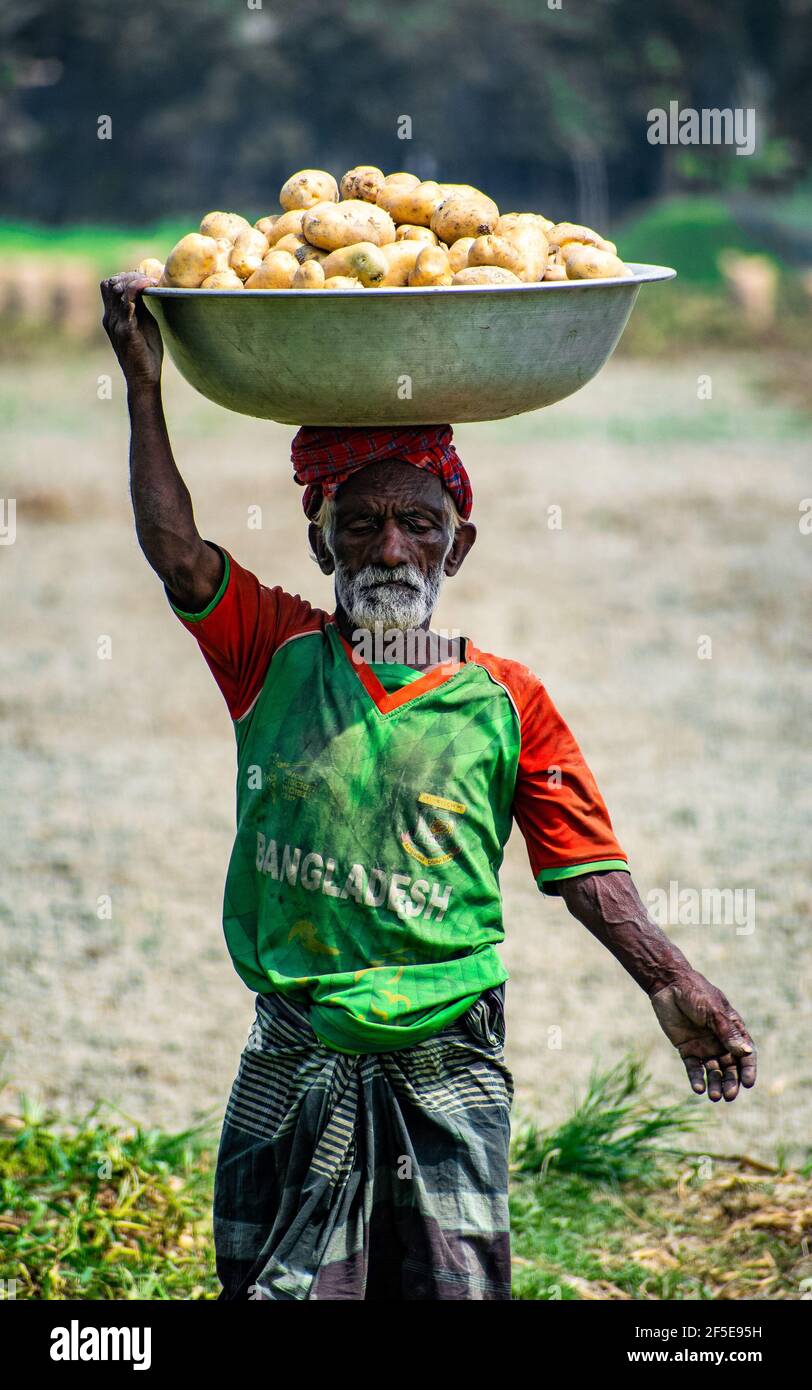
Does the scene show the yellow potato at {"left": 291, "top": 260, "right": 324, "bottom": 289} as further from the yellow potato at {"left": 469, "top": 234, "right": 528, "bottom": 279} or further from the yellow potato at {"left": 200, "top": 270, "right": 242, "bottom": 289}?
the yellow potato at {"left": 469, "top": 234, "right": 528, "bottom": 279}

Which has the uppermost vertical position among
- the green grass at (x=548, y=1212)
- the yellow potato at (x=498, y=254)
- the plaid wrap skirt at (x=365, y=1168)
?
the yellow potato at (x=498, y=254)

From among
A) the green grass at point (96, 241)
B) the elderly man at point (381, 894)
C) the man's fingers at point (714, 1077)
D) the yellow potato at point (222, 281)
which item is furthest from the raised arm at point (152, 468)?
the green grass at point (96, 241)

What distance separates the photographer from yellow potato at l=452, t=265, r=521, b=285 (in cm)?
225

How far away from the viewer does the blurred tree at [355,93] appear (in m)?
27.3

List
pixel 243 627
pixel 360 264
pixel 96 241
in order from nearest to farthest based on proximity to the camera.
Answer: pixel 360 264 < pixel 243 627 < pixel 96 241

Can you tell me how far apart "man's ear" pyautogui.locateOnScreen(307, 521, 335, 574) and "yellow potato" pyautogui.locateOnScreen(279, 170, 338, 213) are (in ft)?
1.76

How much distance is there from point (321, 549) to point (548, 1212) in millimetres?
1958

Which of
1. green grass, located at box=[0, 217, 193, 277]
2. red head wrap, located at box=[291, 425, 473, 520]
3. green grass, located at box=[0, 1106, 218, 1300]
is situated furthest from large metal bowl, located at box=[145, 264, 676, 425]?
green grass, located at box=[0, 217, 193, 277]

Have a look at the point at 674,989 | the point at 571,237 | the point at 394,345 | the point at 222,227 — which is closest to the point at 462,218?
the point at 571,237

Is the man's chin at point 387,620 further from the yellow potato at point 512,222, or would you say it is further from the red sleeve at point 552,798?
the yellow potato at point 512,222

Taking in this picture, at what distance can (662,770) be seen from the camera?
6922mm

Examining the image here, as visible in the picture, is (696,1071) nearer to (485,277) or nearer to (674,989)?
(674,989)

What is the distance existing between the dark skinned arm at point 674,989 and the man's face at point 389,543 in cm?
54

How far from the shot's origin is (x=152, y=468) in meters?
2.47
